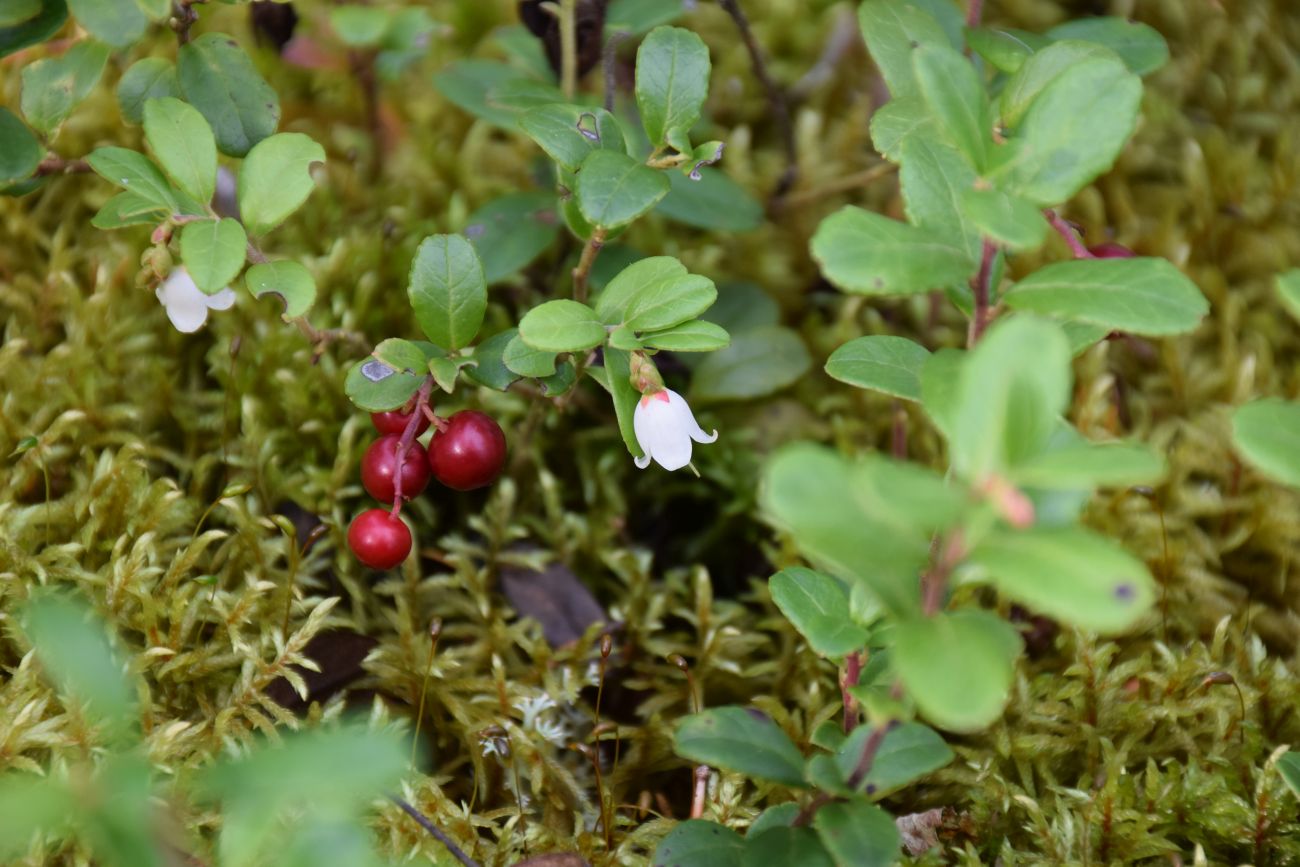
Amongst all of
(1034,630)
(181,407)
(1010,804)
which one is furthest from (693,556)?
(181,407)

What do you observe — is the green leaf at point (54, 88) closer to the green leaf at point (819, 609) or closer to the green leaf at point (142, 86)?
the green leaf at point (142, 86)

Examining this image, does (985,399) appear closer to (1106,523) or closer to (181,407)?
(1106,523)

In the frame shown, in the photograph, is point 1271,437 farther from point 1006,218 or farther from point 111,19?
point 111,19

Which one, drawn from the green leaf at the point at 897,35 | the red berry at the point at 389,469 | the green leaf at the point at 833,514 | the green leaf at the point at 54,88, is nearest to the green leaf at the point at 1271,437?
the green leaf at the point at 833,514

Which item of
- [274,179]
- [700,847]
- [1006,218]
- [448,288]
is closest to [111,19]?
[274,179]

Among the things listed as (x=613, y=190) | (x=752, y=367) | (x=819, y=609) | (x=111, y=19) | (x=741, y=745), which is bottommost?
(x=752, y=367)

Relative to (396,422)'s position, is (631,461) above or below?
below

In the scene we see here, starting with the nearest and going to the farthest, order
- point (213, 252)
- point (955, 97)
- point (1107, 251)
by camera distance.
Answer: point (955, 97)
point (213, 252)
point (1107, 251)
